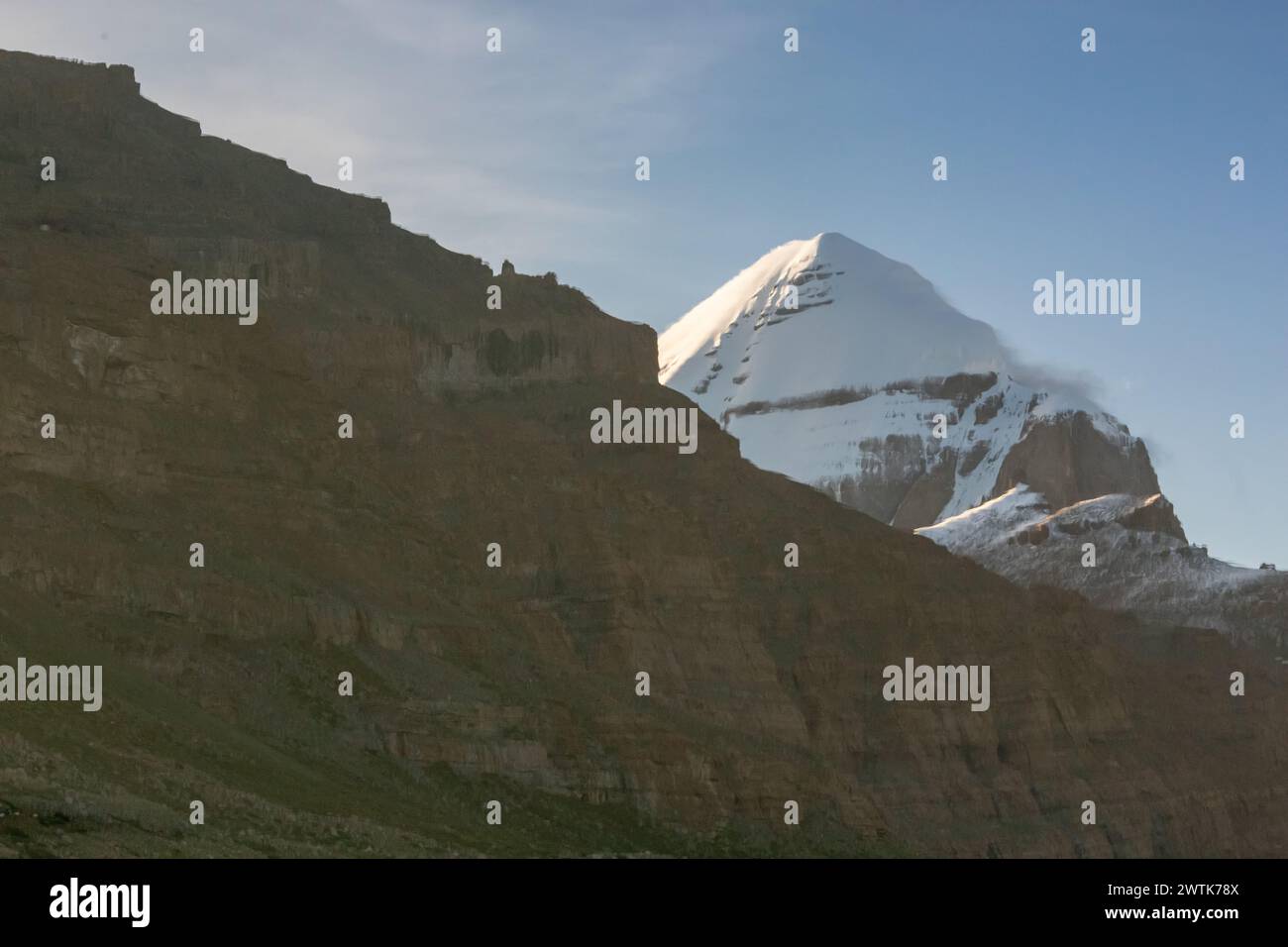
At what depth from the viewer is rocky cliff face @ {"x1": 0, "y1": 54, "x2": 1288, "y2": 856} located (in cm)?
7481

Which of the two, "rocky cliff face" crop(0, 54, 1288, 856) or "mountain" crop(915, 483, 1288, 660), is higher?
"mountain" crop(915, 483, 1288, 660)

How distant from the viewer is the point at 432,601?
9088cm

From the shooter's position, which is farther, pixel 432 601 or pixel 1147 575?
pixel 1147 575

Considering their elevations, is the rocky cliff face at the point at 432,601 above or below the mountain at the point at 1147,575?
below

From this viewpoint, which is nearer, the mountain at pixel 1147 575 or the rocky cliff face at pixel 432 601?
the rocky cliff face at pixel 432 601

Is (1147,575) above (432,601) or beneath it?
above

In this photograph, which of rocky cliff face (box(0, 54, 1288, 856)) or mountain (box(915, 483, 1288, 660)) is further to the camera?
mountain (box(915, 483, 1288, 660))

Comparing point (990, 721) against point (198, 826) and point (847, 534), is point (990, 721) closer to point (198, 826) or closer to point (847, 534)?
point (847, 534)

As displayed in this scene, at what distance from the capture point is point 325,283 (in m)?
119

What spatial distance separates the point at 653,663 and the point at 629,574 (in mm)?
5385

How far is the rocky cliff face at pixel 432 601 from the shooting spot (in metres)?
74.8
